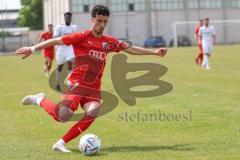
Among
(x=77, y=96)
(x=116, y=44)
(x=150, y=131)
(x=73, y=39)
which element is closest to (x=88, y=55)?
(x=73, y=39)

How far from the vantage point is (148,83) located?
20703mm

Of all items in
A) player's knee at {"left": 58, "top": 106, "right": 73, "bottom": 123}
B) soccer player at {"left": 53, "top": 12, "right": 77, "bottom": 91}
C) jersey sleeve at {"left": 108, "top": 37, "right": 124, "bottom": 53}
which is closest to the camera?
player's knee at {"left": 58, "top": 106, "right": 73, "bottom": 123}

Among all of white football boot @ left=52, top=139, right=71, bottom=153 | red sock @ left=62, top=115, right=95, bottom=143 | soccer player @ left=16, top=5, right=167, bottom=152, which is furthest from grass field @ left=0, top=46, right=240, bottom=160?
soccer player @ left=16, top=5, right=167, bottom=152

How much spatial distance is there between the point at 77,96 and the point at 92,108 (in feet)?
0.99

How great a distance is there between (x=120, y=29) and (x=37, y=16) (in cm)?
5122

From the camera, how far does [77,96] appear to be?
389 inches

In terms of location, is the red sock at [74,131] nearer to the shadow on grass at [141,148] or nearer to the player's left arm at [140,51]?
the shadow on grass at [141,148]

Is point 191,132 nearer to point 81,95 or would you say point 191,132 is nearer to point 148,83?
point 81,95

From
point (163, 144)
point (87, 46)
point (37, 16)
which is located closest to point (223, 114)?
point (163, 144)

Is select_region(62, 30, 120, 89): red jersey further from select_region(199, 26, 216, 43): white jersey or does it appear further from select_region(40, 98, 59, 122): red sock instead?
select_region(199, 26, 216, 43): white jersey

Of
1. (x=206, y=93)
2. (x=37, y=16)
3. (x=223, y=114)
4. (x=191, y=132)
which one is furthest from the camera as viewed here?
(x=37, y=16)

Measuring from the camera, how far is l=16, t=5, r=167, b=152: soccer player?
968 centimetres

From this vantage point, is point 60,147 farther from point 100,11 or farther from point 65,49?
point 65,49

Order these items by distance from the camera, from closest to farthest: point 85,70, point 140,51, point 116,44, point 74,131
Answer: point 74,131
point 85,70
point 116,44
point 140,51
